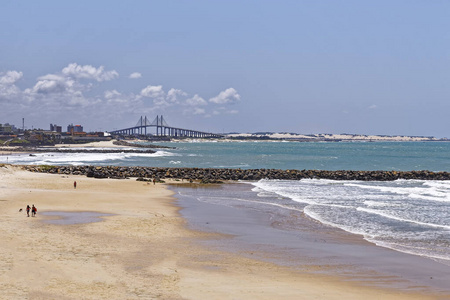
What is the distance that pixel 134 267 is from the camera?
1688cm

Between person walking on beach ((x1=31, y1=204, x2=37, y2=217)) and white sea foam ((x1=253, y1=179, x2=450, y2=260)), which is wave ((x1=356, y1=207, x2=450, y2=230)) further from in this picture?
person walking on beach ((x1=31, y1=204, x2=37, y2=217))

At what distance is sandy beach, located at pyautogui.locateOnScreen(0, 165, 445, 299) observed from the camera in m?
14.2

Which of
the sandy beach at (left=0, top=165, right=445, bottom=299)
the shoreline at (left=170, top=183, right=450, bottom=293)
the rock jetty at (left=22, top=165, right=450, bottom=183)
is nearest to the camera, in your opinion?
the sandy beach at (left=0, top=165, right=445, bottom=299)

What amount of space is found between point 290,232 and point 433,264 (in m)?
7.55

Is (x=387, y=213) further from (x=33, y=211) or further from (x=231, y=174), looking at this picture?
(x=231, y=174)

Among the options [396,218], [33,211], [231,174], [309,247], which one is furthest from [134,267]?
[231,174]

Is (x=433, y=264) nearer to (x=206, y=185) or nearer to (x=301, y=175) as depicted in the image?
(x=206, y=185)

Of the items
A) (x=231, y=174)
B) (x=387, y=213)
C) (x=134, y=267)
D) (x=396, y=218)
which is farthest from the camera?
(x=231, y=174)

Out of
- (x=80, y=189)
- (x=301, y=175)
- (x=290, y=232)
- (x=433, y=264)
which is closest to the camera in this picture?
(x=433, y=264)

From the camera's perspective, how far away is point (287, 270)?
1748 centimetres

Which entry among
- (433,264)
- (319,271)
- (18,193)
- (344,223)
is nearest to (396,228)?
(344,223)

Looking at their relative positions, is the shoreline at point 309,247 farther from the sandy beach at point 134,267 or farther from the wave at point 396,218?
the wave at point 396,218

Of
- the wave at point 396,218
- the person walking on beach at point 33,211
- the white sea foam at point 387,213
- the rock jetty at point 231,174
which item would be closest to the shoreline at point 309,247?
the white sea foam at point 387,213

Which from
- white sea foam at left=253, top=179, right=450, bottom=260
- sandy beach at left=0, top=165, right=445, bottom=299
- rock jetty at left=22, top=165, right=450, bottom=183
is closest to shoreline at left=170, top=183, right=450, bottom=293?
sandy beach at left=0, top=165, right=445, bottom=299
